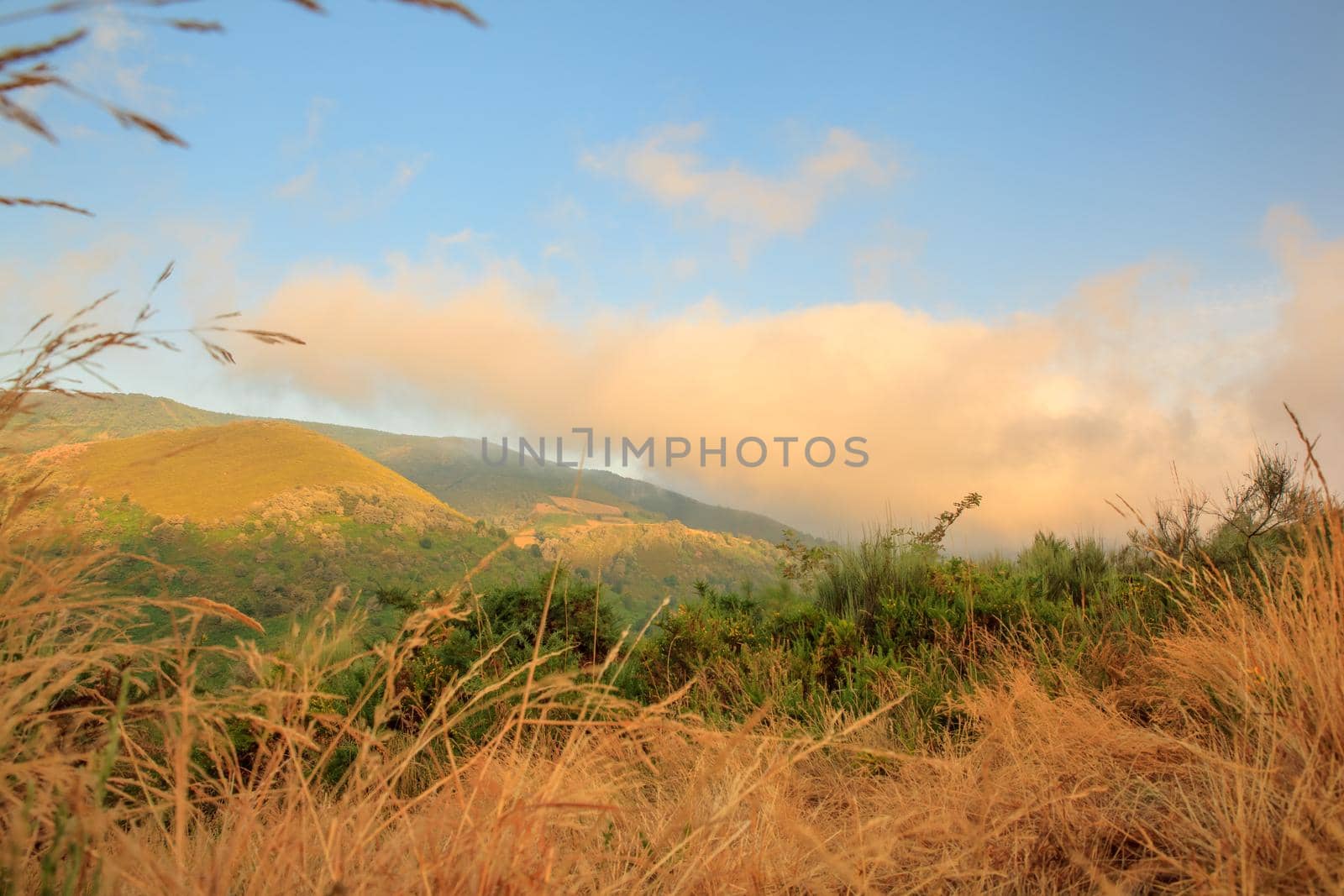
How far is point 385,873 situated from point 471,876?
0.22m

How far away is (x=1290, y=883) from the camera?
6.69 feet

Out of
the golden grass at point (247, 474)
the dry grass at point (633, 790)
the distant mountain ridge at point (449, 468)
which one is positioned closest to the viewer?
the dry grass at point (633, 790)

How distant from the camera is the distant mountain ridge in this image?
2707 mm

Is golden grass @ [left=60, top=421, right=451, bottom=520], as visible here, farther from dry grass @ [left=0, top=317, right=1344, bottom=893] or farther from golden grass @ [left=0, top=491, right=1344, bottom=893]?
golden grass @ [left=0, top=491, right=1344, bottom=893]

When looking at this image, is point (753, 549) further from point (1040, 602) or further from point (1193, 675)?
point (1193, 675)

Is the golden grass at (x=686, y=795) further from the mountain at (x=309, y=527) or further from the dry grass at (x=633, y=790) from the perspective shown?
the mountain at (x=309, y=527)

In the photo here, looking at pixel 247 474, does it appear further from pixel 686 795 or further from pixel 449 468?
pixel 686 795

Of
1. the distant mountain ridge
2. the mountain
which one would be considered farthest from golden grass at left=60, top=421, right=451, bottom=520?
the distant mountain ridge

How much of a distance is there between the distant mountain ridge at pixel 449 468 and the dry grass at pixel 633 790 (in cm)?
52

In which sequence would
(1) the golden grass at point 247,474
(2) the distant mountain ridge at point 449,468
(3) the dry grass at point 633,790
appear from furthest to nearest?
(1) the golden grass at point 247,474, (2) the distant mountain ridge at point 449,468, (3) the dry grass at point 633,790

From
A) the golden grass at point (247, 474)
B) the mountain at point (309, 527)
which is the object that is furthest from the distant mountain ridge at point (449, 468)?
the golden grass at point (247, 474)

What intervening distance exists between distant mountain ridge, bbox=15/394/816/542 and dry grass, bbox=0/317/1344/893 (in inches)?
20.6

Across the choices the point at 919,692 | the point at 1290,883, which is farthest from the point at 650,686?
the point at 1290,883

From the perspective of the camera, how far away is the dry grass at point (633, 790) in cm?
166
